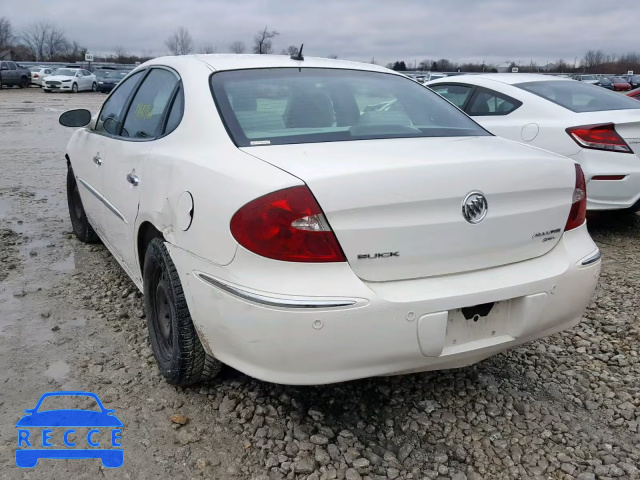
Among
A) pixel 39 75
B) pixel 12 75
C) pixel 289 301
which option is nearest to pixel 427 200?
pixel 289 301

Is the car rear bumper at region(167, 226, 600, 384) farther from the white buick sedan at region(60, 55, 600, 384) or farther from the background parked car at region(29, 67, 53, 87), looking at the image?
the background parked car at region(29, 67, 53, 87)

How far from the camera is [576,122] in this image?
5.12m

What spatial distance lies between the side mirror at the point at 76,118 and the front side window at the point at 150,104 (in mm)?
1045

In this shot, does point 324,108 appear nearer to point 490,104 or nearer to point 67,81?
point 490,104

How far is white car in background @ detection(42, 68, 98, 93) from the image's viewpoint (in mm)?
31969

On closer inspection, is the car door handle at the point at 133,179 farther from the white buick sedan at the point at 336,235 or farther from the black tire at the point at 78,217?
the black tire at the point at 78,217

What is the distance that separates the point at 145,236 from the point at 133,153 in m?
0.46

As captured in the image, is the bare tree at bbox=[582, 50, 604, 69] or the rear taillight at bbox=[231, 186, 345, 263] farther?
the bare tree at bbox=[582, 50, 604, 69]

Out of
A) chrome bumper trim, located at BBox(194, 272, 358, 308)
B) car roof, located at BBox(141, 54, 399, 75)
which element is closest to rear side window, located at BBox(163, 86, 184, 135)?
car roof, located at BBox(141, 54, 399, 75)

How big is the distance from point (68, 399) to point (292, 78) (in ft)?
5.98

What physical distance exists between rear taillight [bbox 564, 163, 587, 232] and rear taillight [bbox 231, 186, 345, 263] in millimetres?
1117

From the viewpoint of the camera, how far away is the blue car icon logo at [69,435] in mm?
2303

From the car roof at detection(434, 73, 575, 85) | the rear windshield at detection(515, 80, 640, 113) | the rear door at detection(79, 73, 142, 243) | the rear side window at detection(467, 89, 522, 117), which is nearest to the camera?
the rear door at detection(79, 73, 142, 243)

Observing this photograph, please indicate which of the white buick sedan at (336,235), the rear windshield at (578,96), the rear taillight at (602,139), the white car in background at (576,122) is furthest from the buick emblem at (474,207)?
the rear windshield at (578,96)
